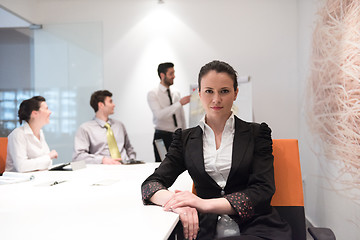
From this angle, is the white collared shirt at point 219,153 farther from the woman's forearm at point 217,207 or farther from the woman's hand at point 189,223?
the woman's hand at point 189,223

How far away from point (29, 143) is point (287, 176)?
2.14 meters

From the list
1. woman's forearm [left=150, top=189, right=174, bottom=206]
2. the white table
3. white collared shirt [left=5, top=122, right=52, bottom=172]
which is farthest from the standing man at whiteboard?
woman's forearm [left=150, top=189, right=174, bottom=206]

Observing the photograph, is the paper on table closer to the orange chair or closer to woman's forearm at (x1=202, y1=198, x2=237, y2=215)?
the orange chair

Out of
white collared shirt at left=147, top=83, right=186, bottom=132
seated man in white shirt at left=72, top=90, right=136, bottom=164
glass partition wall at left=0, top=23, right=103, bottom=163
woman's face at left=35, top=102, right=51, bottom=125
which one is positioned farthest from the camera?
glass partition wall at left=0, top=23, right=103, bottom=163

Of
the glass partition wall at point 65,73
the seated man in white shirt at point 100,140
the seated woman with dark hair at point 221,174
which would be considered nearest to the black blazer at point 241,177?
the seated woman with dark hair at point 221,174

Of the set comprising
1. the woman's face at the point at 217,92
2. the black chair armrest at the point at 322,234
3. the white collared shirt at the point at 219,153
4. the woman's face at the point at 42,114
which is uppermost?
the woman's face at the point at 217,92

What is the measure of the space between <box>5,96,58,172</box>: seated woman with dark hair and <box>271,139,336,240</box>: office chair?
193 cm

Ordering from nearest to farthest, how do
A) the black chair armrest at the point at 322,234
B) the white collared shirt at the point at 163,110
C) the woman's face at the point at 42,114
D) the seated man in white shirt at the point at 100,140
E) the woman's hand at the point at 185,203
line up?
1. the black chair armrest at the point at 322,234
2. the woman's hand at the point at 185,203
3. the woman's face at the point at 42,114
4. the seated man in white shirt at the point at 100,140
5. the white collared shirt at the point at 163,110

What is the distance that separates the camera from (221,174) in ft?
5.16

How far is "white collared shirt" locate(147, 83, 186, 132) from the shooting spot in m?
4.56

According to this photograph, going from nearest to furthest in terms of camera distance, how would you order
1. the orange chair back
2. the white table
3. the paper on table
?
the white table < the orange chair back < the paper on table

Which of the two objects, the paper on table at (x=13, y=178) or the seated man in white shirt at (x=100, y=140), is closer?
the paper on table at (x=13, y=178)

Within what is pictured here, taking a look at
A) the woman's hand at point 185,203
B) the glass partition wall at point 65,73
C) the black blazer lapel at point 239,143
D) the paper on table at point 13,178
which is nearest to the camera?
the woman's hand at point 185,203

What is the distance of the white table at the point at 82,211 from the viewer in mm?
1135
